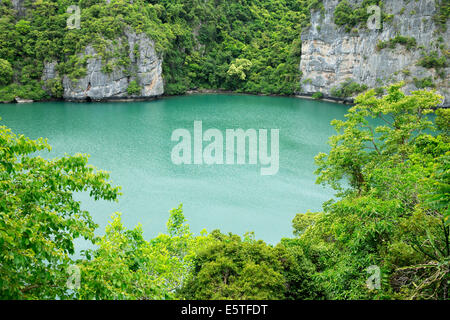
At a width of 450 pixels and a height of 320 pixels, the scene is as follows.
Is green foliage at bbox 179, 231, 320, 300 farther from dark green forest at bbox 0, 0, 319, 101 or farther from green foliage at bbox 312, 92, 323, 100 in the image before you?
green foliage at bbox 312, 92, 323, 100

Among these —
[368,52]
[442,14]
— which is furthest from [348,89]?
[442,14]

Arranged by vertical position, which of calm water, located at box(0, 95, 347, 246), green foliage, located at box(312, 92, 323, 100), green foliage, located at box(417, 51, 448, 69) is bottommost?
calm water, located at box(0, 95, 347, 246)

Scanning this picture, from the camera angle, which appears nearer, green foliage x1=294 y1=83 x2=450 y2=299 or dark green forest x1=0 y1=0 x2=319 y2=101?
green foliage x1=294 y1=83 x2=450 y2=299

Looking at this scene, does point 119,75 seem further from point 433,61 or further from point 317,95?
point 433,61

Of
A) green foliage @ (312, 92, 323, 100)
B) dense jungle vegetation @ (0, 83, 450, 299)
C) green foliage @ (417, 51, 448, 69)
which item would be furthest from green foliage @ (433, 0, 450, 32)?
dense jungle vegetation @ (0, 83, 450, 299)

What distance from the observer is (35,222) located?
345 centimetres

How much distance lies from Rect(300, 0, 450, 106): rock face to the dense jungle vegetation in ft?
92.8

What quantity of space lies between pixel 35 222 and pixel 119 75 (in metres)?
35.0

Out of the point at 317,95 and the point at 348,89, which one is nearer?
the point at 348,89

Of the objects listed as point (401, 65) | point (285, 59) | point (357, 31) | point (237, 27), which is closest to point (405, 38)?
point (401, 65)

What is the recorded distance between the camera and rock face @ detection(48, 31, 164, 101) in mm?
34812

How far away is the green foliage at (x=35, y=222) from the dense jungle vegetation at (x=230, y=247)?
0.01 meters

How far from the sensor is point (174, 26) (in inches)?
1722

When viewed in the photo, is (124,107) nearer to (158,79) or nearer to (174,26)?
(158,79)
